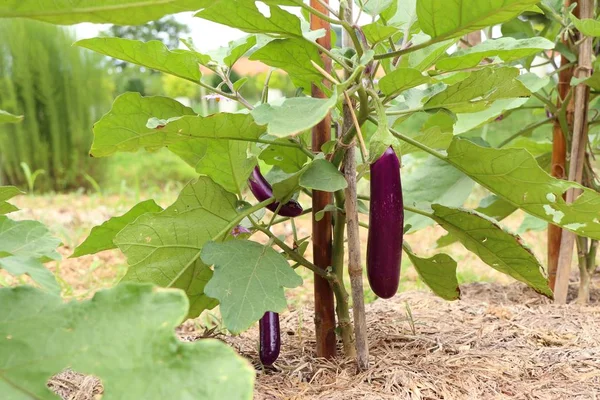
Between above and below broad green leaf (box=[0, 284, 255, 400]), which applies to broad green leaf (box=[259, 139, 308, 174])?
below

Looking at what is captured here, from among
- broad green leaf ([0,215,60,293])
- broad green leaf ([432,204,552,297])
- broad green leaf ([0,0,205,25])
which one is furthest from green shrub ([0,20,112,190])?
broad green leaf ([0,0,205,25])

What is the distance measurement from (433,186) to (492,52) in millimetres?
710

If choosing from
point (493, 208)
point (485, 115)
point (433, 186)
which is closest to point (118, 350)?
point (485, 115)

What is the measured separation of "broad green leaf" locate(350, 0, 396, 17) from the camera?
1.00 metres

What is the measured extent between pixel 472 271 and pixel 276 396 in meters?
1.66

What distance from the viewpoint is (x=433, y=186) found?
1.59m

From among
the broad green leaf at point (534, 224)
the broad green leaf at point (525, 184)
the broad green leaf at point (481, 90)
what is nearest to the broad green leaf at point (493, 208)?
the broad green leaf at point (534, 224)

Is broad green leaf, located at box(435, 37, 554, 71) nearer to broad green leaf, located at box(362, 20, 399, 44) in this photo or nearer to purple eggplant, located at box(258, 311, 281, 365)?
broad green leaf, located at box(362, 20, 399, 44)

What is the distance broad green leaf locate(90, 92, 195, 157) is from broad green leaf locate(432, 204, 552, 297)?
431 mm

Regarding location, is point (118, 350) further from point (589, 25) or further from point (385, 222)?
point (589, 25)

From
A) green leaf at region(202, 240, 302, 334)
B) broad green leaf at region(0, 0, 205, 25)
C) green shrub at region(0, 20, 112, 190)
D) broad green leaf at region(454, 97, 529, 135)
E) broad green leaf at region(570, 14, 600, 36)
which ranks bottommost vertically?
green shrub at region(0, 20, 112, 190)

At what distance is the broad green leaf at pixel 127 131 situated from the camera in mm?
914

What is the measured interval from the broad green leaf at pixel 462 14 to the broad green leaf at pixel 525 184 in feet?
0.61

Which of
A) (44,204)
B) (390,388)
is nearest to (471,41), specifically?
(390,388)
